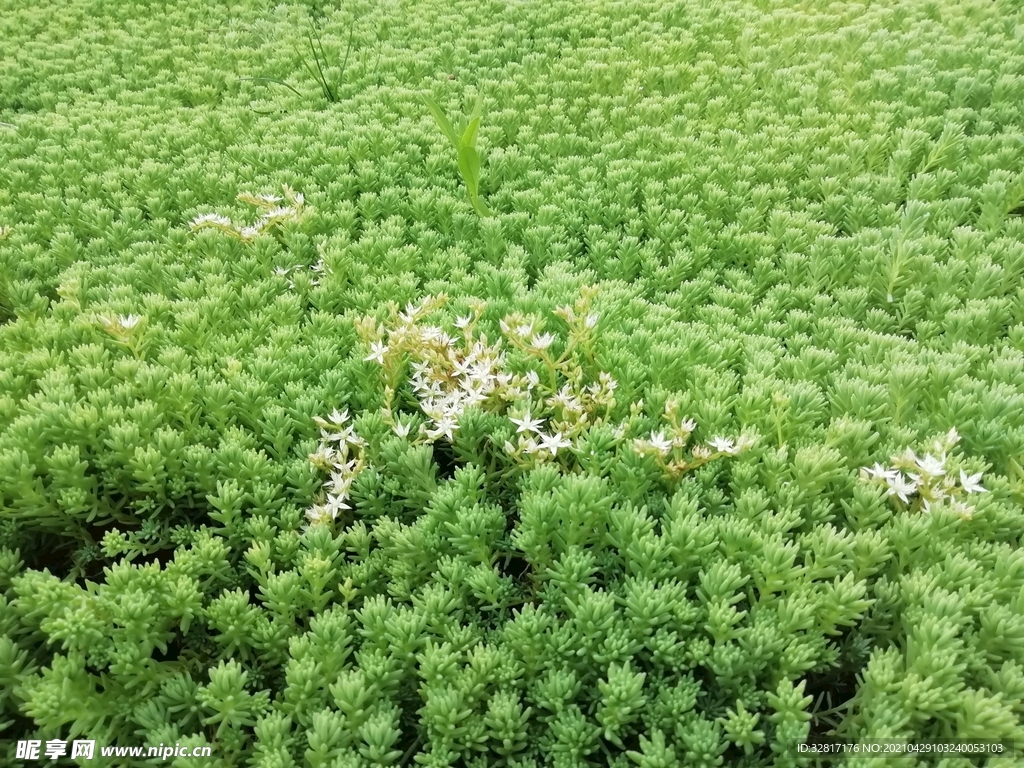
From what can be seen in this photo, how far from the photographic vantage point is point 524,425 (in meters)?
1.79

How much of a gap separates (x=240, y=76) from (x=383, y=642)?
11.0 ft

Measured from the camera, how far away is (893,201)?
2.74 m

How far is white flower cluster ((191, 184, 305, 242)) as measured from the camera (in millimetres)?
2588

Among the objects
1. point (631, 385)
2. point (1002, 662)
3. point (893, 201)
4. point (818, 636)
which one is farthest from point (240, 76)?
point (1002, 662)

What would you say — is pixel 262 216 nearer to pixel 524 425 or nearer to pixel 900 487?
pixel 524 425

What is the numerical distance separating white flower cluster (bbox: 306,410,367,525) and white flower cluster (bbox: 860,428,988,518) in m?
1.26

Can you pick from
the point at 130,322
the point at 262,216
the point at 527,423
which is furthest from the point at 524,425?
the point at 262,216

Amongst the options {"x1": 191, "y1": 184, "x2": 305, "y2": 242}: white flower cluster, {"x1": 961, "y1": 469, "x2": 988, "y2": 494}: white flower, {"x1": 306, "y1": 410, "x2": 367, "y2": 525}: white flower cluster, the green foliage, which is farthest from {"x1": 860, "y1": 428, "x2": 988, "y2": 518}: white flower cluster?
{"x1": 191, "y1": 184, "x2": 305, "y2": 242}: white flower cluster

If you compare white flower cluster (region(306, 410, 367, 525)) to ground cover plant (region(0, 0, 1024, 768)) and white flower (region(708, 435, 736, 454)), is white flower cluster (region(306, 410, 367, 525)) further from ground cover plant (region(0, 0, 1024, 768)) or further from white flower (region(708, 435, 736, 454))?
white flower (region(708, 435, 736, 454))

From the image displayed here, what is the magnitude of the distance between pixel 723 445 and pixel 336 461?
3.23 feet

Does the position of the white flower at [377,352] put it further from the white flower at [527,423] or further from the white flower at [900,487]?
the white flower at [900,487]

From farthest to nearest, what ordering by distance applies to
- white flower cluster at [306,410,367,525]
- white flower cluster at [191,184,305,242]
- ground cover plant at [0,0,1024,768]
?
white flower cluster at [191,184,305,242], white flower cluster at [306,410,367,525], ground cover plant at [0,0,1024,768]

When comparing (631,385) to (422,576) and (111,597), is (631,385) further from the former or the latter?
(111,597)

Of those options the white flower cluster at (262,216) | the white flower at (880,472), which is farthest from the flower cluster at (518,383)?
the white flower cluster at (262,216)
